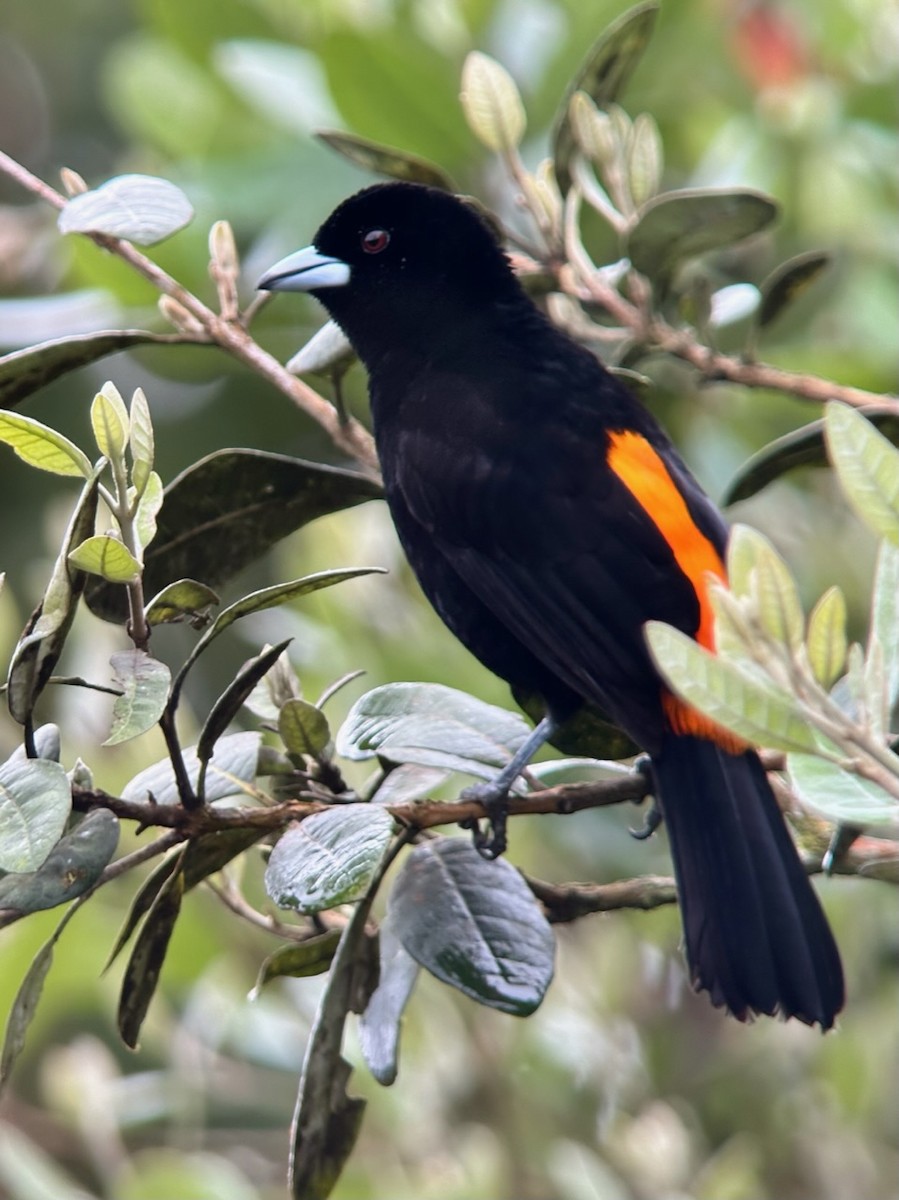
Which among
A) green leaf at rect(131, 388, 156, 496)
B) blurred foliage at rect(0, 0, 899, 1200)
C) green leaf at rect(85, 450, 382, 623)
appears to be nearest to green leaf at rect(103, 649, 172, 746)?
green leaf at rect(131, 388, 156, 496)

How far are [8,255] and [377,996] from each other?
3140 millimetres

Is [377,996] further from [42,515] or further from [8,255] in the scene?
[42,515]

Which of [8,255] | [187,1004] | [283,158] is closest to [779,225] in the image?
[283,158]

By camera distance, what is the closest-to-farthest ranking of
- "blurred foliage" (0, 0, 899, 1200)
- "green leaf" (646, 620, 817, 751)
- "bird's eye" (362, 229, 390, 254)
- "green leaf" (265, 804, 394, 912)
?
"green leaf" (646, 620, 817, 751) → "green leaf" (265, 804, 394, 912) → "bird's eye" (362, 229, 390, 254) → "blurred foliage" (0, 0, 899, 1200)

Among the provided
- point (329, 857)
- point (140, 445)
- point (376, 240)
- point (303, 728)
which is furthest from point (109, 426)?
point (376, 240)

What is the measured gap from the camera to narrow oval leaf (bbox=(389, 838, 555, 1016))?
208 cm

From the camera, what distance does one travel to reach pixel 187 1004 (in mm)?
4168

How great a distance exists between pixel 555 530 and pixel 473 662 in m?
1.18

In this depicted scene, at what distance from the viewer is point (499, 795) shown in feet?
8.23

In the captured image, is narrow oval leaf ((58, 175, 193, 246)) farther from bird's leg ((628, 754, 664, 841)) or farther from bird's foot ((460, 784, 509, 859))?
bird's leg ((628, 754, 664, 841))

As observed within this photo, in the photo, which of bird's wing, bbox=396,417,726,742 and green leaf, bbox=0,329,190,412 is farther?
bird's wing, bbox=396,417,726,742

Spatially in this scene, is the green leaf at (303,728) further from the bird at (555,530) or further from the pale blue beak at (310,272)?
the pale blue beak at (310,272)

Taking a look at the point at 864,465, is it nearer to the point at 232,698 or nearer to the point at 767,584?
the point at 767,584

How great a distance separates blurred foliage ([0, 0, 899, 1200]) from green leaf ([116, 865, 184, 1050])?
4.37 ft
